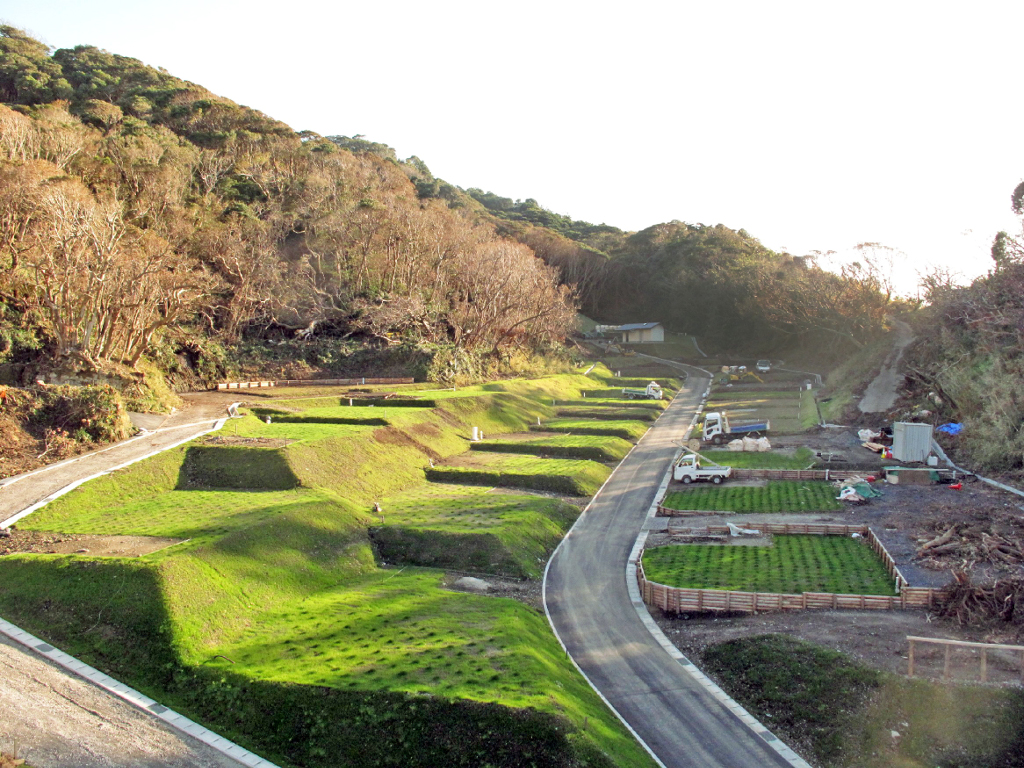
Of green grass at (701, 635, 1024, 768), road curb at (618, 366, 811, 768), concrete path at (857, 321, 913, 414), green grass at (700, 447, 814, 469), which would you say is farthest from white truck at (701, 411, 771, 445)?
green grass at (701, 635, 1024, 768)

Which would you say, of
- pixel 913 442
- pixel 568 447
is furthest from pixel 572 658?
→ pixel 913 442

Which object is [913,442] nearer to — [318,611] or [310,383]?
[318,611]

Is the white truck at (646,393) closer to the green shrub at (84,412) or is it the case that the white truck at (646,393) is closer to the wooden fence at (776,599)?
the wooden fence at (776,599)

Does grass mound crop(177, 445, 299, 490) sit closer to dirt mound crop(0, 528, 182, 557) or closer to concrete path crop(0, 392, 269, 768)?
dirt mound crop(0, 528, 182, 557)

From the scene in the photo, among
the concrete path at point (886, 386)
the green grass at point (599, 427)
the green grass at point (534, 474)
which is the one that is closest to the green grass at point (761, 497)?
the green grass at point (534, 474)

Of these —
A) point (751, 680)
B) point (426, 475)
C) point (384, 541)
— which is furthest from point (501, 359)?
point (751, 680)

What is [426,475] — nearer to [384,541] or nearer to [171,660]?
[384,541]
